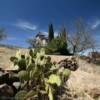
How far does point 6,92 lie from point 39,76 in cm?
119

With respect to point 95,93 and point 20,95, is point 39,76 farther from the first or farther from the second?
point 95,93

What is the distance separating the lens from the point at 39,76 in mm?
7258

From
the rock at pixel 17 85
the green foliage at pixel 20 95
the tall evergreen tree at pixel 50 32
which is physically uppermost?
the tall evergreen tree at pixel 50 32

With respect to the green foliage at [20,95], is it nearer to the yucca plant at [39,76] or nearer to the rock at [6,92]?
the yucca plant at [39,76]

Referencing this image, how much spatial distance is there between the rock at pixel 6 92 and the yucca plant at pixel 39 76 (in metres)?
0.35

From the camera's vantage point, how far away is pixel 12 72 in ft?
25.5

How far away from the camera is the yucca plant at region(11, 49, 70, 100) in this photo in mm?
6557

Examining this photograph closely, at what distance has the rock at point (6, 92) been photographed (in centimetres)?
635

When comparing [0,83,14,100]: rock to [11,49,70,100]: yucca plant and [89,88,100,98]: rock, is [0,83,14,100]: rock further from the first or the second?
[89,88,100,98]: rock

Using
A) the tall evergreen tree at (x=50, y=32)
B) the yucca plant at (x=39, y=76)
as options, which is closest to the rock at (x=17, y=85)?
the yucca plant at (x=39, y=76)

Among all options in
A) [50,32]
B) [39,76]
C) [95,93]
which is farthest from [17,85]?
[50,32]

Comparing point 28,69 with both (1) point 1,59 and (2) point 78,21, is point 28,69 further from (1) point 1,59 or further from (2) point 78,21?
(2) point 78,21

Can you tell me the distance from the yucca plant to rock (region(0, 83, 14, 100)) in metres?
0.35

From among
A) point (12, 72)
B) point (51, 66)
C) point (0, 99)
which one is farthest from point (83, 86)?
point (0, 99)
